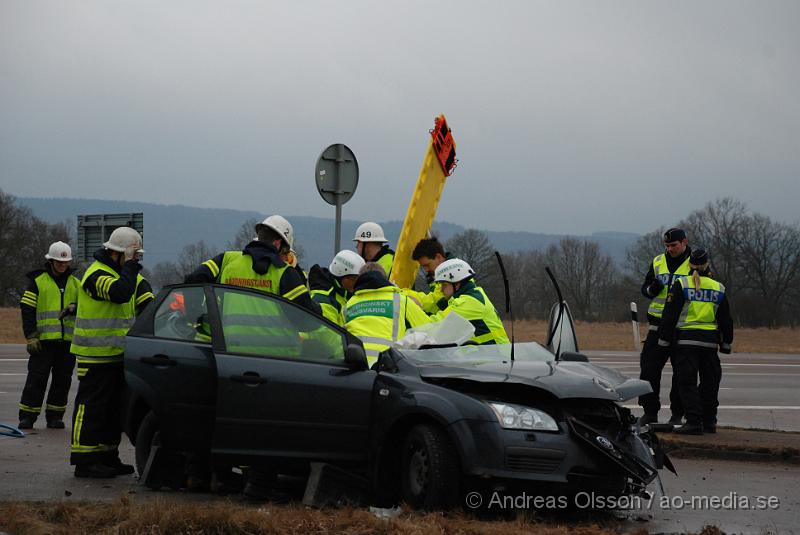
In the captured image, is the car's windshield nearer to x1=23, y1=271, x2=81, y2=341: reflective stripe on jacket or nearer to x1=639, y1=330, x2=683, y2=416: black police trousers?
x1=639, y1=330, x2=683, y2=416: black police trousers

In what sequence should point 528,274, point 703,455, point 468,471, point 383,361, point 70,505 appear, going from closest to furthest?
point 468,471 < point 70,505 < point 383,361 < point 703,455 < point 528,274

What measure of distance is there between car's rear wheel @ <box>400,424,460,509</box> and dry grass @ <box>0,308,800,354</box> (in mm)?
24707

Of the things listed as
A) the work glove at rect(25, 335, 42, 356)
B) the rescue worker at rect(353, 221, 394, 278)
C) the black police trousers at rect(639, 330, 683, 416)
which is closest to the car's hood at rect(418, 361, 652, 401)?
the rescue worker at rect(353, 221, 394, 278)

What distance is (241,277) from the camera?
7941mm

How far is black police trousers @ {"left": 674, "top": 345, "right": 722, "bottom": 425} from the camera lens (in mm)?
10469

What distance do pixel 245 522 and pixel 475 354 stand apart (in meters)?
1.99

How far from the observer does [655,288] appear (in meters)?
11.5

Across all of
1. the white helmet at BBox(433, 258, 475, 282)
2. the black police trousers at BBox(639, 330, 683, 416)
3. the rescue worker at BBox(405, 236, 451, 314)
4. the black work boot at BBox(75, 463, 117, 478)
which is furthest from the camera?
the black police trousers at BBox(639, 330, 683, 416)

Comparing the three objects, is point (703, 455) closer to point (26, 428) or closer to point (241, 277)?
point (241, 277)

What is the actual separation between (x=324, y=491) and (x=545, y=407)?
151cm

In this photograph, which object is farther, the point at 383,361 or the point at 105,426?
the point at 105,426

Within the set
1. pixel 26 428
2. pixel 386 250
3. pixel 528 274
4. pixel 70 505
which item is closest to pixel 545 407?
pixel 70 505

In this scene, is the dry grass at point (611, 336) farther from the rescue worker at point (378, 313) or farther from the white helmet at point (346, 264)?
the rescue worker at point (378, 313)

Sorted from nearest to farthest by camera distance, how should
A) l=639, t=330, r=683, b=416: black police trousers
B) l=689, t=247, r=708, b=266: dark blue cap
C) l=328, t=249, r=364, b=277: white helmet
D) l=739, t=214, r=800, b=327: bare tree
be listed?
l=328, t=249, r=364, b=277: white helmet → l=689, t=247, r=708, b=266: dark blue cap → l=639, t=330, r=683, b=416: black police trousers → l=739, t=214, r=800, b=327: bare tree
